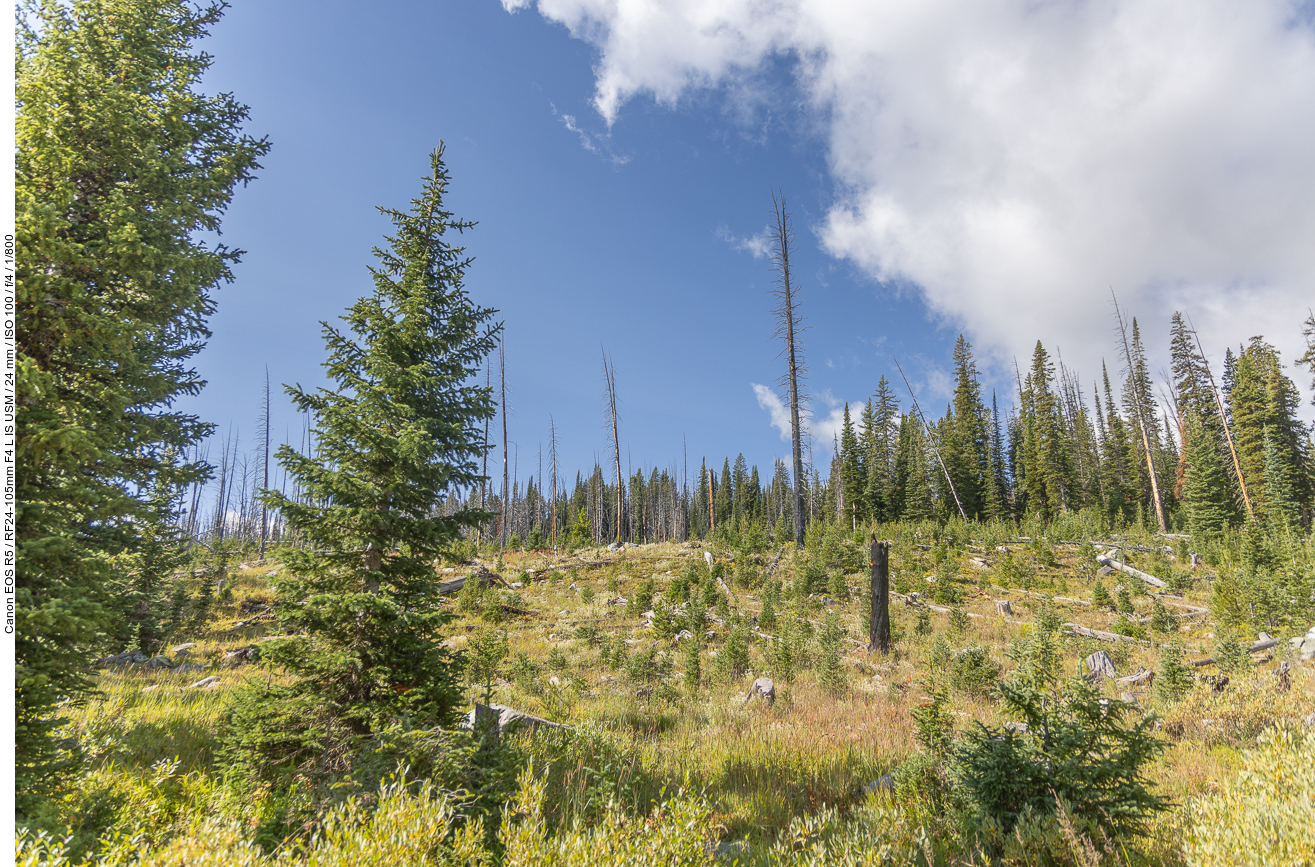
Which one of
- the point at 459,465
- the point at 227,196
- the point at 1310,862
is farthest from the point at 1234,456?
the point at 227,196

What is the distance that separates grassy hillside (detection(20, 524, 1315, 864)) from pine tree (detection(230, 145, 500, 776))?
1.55 feet

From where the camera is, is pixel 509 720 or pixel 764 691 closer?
pixel 509 720

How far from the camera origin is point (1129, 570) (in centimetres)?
1944

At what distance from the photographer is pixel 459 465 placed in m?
6.44

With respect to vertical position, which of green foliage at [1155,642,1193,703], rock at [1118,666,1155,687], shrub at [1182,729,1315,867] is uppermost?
shrub at [1182,729,1315,867]

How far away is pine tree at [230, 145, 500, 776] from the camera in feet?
16.3

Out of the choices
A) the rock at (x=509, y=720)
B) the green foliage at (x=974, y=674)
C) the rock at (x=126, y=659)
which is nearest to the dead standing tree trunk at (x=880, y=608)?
the green foliage at (x=974, y=674)

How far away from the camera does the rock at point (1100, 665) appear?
10.4 meters

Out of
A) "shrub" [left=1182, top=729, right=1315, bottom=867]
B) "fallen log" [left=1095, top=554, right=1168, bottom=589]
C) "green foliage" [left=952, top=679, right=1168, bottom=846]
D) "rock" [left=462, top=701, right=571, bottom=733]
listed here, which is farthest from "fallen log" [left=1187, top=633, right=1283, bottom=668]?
"rock" [left=462, top=701, right=571, bottom=733]

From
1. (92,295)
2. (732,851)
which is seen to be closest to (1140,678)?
(732,851)

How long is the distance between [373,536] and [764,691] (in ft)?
25.2

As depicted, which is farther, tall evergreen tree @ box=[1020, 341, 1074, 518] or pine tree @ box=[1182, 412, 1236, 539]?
tall evergreen tree @ box=[1020, 341, 1074, 518]

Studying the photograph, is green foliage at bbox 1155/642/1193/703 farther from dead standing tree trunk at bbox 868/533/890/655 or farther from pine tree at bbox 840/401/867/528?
pine tree at bbox 840/401/867/528

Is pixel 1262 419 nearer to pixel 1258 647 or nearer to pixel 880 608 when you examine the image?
pixel 1258 647
